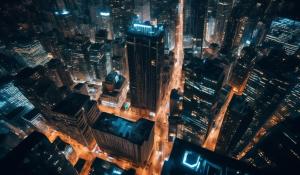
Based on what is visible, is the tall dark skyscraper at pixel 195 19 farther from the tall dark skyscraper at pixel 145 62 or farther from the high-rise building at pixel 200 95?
the high-rise building at pixel 200 95

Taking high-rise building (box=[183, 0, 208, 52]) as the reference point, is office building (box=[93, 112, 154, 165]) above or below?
below

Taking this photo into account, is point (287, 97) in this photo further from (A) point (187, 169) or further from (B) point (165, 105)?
(A) point (187, 169)

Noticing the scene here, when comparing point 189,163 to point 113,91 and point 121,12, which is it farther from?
point 121,12

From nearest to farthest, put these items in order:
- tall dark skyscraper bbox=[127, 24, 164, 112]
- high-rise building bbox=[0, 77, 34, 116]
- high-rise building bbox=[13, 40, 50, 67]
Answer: tall dark skyscraper bbox=[127, 24, 164, 112]
high-rise building bbox=[0, 77, 34, 116]
high-rise building bbox=[13, 40, 50, 67]

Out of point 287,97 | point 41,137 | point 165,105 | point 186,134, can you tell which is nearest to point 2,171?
point 41,137

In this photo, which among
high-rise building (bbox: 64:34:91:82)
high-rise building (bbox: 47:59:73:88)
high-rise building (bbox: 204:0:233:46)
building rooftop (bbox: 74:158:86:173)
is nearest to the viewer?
building rooftop (bbox: 74:158:86:173)

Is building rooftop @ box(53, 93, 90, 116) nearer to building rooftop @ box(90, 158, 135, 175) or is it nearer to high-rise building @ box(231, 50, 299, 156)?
building rooftop @ box(90, 158, 135, 175)

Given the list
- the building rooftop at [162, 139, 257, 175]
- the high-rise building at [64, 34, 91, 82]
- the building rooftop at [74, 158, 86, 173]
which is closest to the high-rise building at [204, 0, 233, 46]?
the high-rise building at [64, 34, 91, 82]

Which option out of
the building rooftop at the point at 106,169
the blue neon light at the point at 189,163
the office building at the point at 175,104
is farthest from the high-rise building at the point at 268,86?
the blue neon light at the point at 189,163
